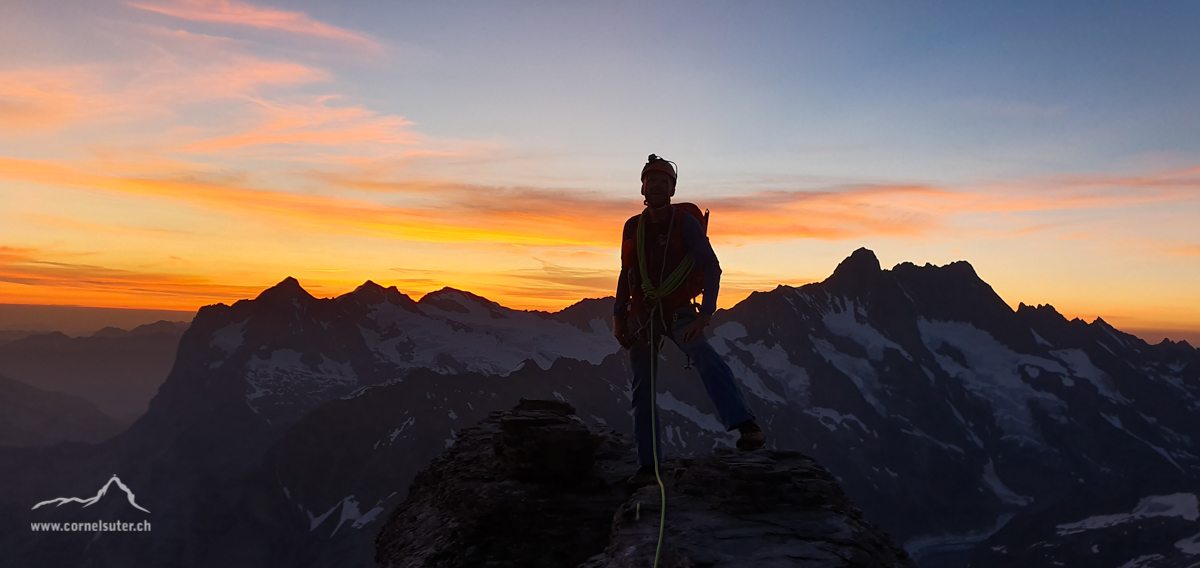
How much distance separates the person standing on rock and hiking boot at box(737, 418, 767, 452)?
0.5 inches

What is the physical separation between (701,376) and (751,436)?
101 cm

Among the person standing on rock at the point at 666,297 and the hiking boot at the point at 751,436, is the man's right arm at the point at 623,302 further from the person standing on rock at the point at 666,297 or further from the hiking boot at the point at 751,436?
the hiking boot at the point at 751,436

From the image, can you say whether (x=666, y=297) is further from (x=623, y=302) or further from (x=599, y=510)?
(x=599, y=510)

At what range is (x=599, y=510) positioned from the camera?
437 inches

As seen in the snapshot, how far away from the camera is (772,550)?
6.68 metres

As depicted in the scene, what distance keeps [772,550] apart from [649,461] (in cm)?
309

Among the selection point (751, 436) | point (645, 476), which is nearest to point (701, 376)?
point (751, 436)

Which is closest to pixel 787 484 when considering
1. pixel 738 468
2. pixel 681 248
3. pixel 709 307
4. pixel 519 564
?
pixel 738 468

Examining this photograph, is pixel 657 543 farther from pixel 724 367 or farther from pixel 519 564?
pixel 519 564

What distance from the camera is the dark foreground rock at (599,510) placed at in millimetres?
6914

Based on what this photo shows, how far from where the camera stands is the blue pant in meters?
8.38

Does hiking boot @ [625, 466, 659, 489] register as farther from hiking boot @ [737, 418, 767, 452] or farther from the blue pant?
hiking boot @ [737, 418, 767, 452]

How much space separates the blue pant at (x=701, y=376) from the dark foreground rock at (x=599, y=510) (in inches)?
25.8

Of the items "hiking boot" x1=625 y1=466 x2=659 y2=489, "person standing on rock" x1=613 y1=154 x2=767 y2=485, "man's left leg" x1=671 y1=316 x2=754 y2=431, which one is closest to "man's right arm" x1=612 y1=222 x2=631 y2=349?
"person standing on rock" x1=613 y1=154 x2=767 y2=485
